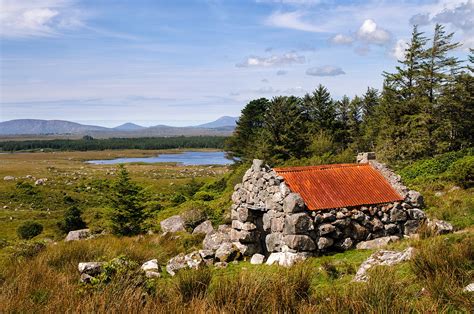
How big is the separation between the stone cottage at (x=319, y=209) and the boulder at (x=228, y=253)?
302 millimetres

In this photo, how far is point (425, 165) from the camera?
27469 mm

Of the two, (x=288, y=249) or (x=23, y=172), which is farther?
(x=23, y=172)

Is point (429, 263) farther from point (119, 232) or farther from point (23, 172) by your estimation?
point (23, 172)

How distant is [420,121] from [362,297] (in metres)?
31.7

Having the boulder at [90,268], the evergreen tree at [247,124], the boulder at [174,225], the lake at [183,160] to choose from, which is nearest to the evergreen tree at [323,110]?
the evergreen tree at [247,124]

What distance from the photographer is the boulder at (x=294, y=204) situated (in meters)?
12.8

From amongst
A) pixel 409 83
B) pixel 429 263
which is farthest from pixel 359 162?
pixel 409 83

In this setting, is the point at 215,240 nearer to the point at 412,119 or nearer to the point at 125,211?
the point at 125,211

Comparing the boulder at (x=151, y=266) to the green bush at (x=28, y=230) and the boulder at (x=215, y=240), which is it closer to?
the boulder at (x=215, y=240)

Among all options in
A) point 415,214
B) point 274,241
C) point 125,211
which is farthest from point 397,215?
point 125,211

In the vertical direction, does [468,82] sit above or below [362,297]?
above

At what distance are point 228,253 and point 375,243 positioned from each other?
4765 mm

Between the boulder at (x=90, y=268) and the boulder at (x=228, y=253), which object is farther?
the boulder at (x=228, y=253)

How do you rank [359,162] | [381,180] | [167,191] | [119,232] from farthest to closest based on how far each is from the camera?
1. [167,191]
2. [119,232]
3. [359,162]
4. [381,180]
